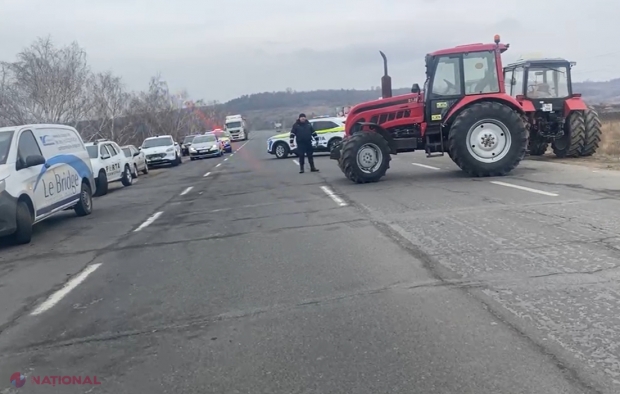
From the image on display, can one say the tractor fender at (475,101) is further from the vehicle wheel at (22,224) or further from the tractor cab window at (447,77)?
the vehicle wheel at (22,224)

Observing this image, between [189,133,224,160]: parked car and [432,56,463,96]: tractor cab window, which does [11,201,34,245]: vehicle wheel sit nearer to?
[432,56,463,96]: tractor cab window

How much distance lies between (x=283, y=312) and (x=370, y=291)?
3.18 ft

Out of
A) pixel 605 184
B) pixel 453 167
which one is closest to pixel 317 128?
pixel 453 167

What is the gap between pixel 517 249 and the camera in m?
8.08

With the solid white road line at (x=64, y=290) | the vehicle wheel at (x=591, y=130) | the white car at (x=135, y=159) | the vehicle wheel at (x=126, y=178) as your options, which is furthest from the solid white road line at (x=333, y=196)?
the white car at (x=135, y=159)

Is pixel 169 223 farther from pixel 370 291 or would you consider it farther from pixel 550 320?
pixel 550 320

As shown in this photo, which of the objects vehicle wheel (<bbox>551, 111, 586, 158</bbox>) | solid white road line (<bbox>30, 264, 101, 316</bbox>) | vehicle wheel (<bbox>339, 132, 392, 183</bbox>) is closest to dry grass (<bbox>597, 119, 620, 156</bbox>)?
vehicle wheel (<bbox>551, 111, 586, 158</bbox>)

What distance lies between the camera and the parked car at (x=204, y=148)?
142 ft

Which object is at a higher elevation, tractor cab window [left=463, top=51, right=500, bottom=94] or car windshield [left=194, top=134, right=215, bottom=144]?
tractor cab window [left=463, top=51, right=500, bottom=94]

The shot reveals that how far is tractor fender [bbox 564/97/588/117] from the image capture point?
19.0 meters

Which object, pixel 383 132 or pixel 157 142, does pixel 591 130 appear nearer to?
pixel 383 132

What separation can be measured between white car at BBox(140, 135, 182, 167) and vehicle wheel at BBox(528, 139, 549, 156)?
810 inches

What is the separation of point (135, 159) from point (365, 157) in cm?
1645

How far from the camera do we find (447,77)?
1588 centimetres
